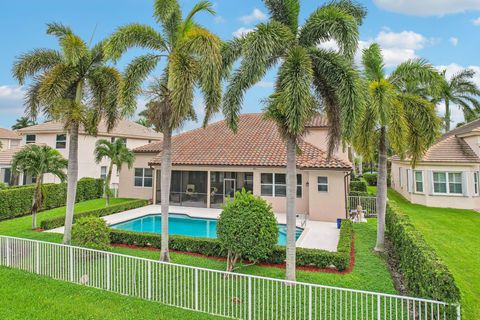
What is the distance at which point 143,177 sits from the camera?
85.1 ft

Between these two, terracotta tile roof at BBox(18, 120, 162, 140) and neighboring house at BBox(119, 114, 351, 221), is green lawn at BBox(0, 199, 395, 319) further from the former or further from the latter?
terracotta tile roof at BBox(18, 120, 162, 140)

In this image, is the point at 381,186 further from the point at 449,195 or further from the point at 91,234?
the point at 449,195

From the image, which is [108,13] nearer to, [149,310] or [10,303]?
[10,303]

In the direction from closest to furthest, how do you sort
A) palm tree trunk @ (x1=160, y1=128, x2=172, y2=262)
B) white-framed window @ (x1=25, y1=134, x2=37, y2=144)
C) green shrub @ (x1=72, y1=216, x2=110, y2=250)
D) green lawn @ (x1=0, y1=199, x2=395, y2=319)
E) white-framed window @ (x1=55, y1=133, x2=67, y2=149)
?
green lawn @ (x1=0, y1=199, x2=395, y2=319) < palm tree trunk @ (x1=160, y1=128, x2=172, y2=262) < green shrub @ (x1=72, y1=216, x2=110, y2=250) < white-framed window @ (x1=55, y1=133, x2=67, y2=149) < white-framed window @ (x1=25, y1=134, x2=37, y2=144)

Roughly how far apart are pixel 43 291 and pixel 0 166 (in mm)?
25390

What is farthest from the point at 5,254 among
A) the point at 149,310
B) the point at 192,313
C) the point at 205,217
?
the point at 205,217

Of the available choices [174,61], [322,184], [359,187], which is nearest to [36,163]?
[174,61]

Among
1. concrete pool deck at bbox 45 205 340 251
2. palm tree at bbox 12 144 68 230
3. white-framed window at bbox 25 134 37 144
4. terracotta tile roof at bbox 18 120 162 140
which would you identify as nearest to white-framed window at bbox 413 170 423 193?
concrete pool deck at bbox 45 205 340 251

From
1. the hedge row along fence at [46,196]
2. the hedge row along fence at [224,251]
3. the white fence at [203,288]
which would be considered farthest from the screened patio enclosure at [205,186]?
the white fence at [203,288]

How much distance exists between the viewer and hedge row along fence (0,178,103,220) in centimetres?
1819

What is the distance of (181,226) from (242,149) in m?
7.60

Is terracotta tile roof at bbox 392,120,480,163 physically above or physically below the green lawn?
above

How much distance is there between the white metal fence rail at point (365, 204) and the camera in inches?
754

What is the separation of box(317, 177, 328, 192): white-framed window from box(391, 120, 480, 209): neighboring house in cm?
699
